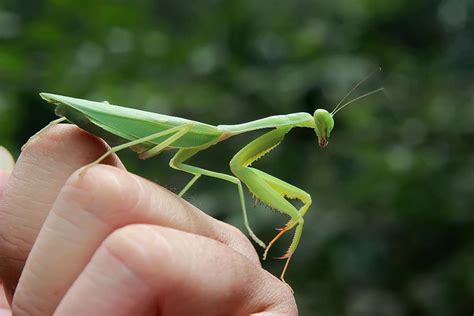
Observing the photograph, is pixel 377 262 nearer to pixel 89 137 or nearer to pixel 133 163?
pixel 133 163

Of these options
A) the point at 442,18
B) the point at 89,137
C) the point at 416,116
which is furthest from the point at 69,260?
the point at 442,18

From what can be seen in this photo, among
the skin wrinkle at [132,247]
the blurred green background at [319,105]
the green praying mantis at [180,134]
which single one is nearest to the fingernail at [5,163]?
the green praying mantis at [180,134]

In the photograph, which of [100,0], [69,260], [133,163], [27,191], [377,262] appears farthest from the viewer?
[100,0]

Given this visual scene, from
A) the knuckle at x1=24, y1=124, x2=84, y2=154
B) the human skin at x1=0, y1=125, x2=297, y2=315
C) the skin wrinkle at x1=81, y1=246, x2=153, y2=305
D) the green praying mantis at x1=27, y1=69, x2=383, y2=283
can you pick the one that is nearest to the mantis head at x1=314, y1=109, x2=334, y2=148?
the green praying mantis at x1=27, y1=69, x2=383, y2=283

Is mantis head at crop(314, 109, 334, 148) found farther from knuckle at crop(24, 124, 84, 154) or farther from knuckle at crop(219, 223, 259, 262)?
knuckle at crop(24, 124, 84, 154)

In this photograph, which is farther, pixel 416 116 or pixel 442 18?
pixel 442 18
